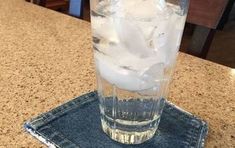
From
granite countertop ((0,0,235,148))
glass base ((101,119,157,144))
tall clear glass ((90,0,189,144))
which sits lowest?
granite countertop ((0,0,235,148))

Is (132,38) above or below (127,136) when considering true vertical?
above

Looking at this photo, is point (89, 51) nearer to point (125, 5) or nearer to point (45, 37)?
point (45, 37)

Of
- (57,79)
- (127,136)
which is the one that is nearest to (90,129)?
(127,136)

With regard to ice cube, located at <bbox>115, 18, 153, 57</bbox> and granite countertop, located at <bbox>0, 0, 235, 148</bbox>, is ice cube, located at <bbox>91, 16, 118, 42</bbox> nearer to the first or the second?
ice cube, located at <bbox>115, 18, 153, 57</bbox>

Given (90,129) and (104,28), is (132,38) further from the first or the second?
(90,129)

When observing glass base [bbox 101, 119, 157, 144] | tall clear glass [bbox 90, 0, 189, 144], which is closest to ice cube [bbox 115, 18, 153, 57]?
tall clear glass [bbox 90, 0, 189, 144]

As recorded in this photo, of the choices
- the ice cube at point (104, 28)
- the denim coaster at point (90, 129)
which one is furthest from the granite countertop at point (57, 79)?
the ice cube at point (104, 28)

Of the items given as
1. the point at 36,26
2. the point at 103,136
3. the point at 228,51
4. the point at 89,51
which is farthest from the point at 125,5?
the point at 228,51
